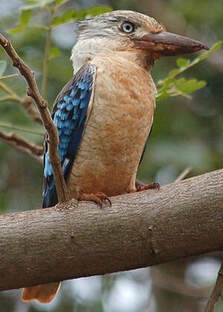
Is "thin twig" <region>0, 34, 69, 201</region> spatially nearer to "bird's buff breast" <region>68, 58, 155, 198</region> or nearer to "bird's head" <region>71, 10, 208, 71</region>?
"bird's buff breast" <region>68, 58, 155, 198</region>

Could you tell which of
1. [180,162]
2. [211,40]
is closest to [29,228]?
[180,162]

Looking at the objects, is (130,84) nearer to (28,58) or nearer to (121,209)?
(121,209)

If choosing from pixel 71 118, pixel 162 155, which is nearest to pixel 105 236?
pixel 71 118

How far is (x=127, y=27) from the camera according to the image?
4184 mm

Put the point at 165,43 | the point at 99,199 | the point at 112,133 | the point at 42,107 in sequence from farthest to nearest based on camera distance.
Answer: the point at 165,43 → the point at 112,133 → the point at 99,199 → the point at 42,107

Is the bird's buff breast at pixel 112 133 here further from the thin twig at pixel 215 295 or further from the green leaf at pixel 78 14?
the thin twig at pixel 215 295

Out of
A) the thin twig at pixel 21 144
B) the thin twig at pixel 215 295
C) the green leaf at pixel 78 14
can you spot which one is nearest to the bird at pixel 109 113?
the green leaf at pixel 78 14

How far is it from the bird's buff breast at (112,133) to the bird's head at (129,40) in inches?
8.7

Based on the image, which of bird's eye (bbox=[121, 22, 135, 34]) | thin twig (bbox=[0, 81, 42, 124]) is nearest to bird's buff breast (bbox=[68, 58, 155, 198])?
bird's eye (bbox=[121, 22, 135, 34])

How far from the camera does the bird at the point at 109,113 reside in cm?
375

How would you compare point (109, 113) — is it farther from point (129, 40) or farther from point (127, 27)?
point (127, 27)

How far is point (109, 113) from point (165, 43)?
1.95ft

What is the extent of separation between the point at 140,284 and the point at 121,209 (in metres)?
3.08

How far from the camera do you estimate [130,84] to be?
385 cm
